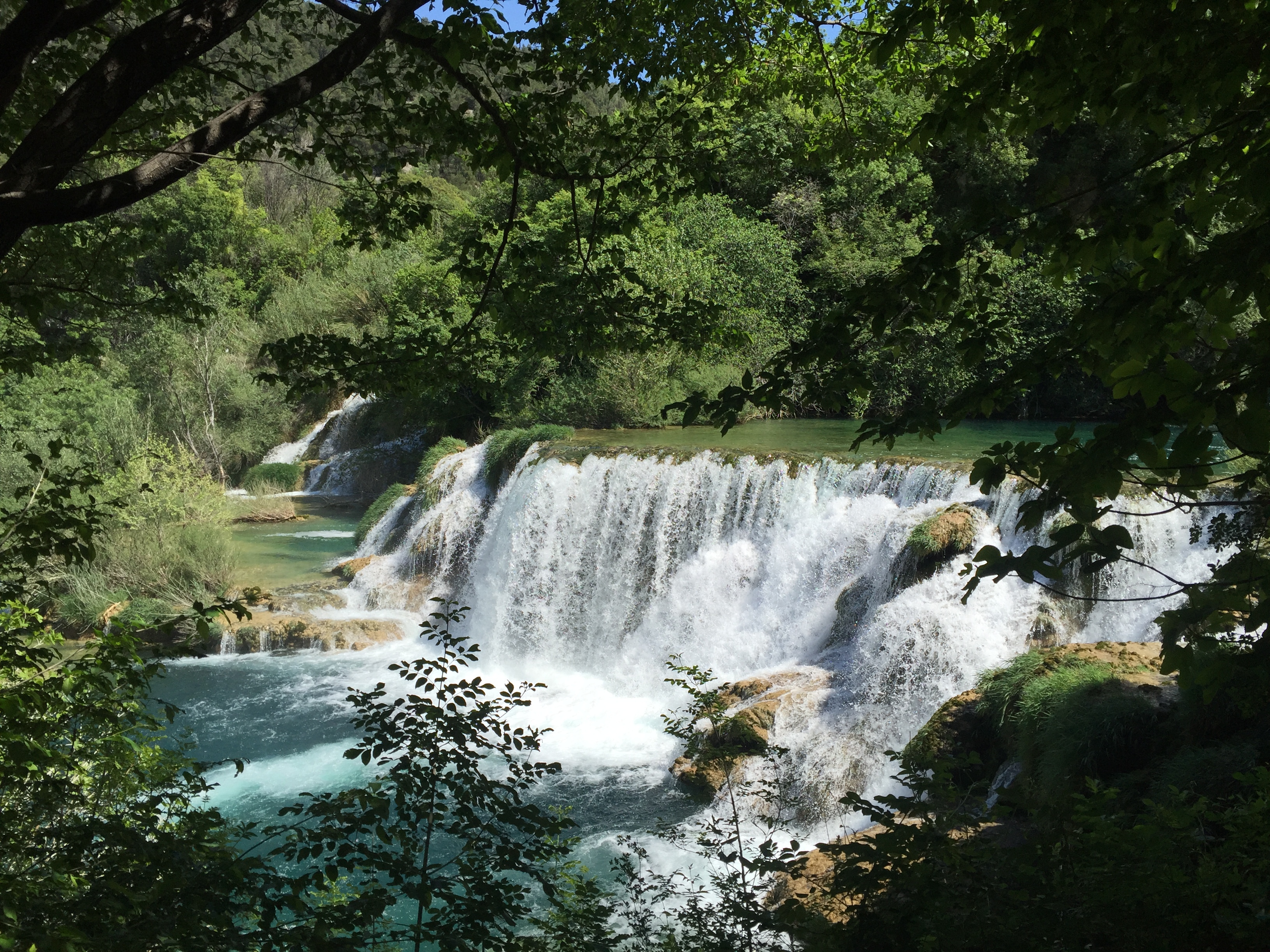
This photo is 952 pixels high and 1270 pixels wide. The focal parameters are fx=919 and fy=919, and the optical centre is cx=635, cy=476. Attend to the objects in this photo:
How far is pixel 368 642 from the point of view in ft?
39.4

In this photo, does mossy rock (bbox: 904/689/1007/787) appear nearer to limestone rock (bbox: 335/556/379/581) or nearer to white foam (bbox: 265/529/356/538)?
limestone rock (bbox: 335/556/379/581)

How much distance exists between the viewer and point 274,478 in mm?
20875

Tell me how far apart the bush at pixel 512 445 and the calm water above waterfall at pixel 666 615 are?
0.91ft

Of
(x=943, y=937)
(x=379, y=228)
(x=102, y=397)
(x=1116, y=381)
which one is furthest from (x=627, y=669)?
(x=102, y=397)

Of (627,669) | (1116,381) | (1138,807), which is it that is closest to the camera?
(1116,381)

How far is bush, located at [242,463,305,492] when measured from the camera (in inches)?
810

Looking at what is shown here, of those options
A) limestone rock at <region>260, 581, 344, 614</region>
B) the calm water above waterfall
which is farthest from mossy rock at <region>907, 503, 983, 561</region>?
limestone rock at <region>260, 581, 344, 614</region>

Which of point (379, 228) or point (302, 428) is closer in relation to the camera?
point (379, 228)

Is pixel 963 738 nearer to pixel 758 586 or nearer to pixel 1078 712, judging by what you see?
pixel 1078 712

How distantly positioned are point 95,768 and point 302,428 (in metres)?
20.2

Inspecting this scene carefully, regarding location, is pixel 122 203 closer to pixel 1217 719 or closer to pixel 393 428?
pixel 1217 719

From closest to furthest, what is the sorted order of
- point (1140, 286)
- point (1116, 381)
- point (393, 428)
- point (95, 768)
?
point (1116, 381) < point (1140, 286) < point (95, 768) < point (393, 428)

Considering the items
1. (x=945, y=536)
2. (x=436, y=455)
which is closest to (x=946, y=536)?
(x=945, y=536)

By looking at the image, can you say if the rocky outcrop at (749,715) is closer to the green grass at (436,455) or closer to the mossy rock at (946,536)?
the mossy rock at (946,536)
